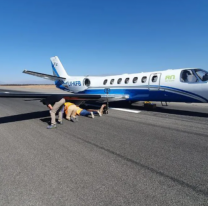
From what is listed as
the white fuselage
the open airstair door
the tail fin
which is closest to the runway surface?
the white fuselage

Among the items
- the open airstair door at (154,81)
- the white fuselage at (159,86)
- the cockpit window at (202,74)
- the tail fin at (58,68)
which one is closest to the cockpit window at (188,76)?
→ the white fuselage at (159,86)

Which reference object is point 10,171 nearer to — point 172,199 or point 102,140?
point 102,140

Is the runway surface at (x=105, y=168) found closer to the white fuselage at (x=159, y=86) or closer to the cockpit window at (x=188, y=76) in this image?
the white fuselage at (x=159, y=86)

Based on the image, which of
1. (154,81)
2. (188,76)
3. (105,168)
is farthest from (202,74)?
(105,168)

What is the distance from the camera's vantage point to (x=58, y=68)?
1859 centimetres

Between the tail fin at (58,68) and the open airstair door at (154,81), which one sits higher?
the tail fin at (58,68)

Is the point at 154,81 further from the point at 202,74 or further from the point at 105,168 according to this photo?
the point at 105,168

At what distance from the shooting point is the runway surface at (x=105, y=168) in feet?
8.43

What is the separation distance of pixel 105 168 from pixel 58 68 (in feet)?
55.7

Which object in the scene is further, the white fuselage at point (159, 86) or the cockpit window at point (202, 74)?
the white fuselage at point (159, 86)

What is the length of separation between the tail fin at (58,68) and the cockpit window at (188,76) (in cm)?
1274

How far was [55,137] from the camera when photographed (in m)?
5.56

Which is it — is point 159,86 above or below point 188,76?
below

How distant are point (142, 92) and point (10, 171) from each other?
29.0ft
